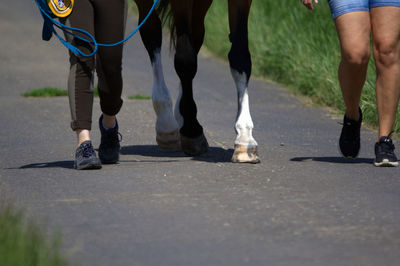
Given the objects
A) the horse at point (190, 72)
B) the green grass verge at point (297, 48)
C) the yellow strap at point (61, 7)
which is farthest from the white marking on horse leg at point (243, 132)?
the green grass verge at point (297, 48)

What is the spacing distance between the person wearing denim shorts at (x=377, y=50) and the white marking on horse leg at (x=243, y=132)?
663mm

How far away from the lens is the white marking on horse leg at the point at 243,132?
6561 millimetres

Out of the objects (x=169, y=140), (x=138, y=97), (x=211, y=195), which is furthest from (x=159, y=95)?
Answer: (x=138, y=97)

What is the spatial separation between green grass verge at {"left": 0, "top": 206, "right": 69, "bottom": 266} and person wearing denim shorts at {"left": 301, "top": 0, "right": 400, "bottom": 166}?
2772 mm

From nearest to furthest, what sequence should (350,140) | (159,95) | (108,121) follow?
(108,121) < (350,140) < (159,95)

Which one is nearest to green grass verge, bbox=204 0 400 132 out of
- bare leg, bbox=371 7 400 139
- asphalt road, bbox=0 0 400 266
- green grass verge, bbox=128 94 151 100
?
asphalt road, bbox=0 0 400 266

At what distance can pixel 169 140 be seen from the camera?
24.1 ft

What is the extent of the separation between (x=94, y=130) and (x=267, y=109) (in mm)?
2301

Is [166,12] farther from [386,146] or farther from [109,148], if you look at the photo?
[386,146]

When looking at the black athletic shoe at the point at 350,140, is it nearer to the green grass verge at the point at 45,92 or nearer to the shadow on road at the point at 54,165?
the shadow on road at the point at 54,165

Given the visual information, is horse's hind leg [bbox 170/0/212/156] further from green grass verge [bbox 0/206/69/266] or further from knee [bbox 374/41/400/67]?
green grass verge [bbox 0/206/69/266]

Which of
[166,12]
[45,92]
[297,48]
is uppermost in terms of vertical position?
[166,12]

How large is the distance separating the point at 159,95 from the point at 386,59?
5.73 ft

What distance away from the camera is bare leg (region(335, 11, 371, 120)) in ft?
21.1
